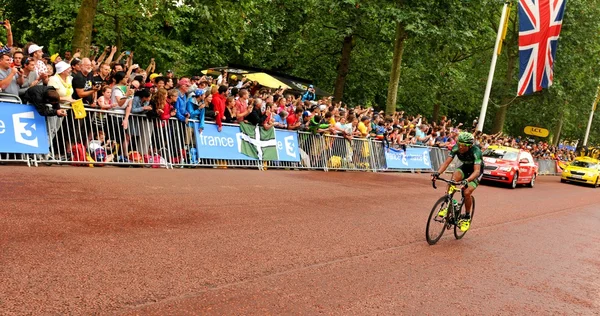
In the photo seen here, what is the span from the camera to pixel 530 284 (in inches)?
275

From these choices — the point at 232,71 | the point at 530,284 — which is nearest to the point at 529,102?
the point at 232,71

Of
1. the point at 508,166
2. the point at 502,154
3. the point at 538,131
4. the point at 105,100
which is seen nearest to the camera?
the point at 105,100

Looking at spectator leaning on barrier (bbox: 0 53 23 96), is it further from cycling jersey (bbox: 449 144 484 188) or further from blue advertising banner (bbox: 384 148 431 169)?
blue advertising banner (bbox: 384 148 431 169)

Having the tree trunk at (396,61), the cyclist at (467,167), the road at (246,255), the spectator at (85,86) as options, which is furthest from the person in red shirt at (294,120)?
the tree trunk at (396,61)

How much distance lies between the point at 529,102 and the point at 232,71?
28.5m

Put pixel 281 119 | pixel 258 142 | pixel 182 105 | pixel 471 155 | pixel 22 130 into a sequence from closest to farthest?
1. pixel 471 155
2. pixel 22 130
3. pixel 182 105
4. pixel 258 142
5. pixel 281 119

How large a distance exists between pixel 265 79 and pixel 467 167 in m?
14.9

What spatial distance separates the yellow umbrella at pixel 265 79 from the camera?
22.8m

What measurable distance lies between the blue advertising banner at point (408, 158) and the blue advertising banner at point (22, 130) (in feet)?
45.7

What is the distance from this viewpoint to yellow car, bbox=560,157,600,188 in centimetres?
3209

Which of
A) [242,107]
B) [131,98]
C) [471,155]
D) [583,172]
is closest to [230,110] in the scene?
[242,107]

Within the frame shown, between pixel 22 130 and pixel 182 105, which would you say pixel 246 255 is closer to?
pixel 22 130

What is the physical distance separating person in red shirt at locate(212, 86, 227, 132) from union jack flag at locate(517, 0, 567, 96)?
16.6m

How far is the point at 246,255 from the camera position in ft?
21.0
